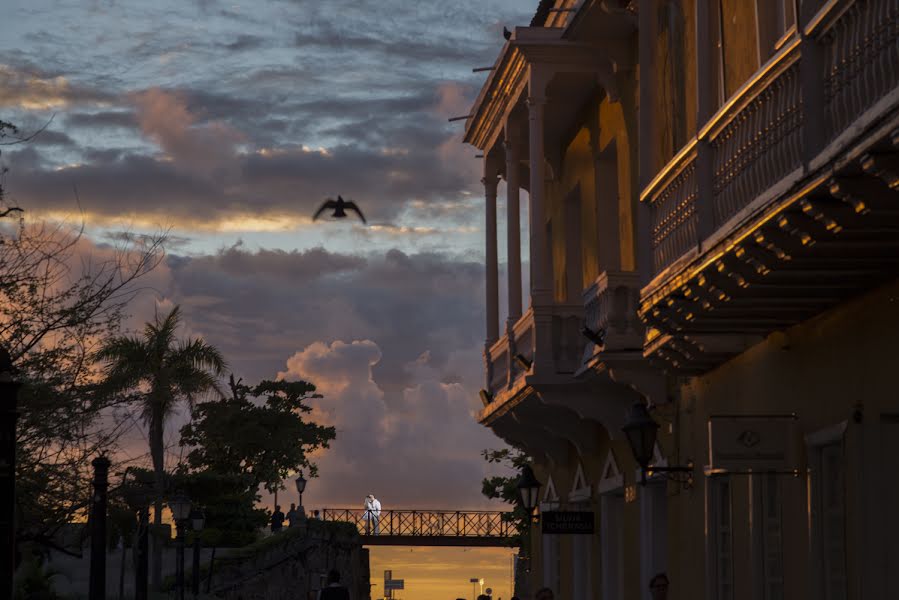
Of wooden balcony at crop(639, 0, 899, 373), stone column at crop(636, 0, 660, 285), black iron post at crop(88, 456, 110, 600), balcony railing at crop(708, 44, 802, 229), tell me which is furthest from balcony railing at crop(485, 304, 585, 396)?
balcony railing at crop(708, 44, 802, 229)

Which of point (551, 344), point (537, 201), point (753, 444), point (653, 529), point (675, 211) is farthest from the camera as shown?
point (537, 201)

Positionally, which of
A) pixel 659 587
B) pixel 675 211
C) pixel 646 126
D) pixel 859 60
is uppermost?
pixel 646 126

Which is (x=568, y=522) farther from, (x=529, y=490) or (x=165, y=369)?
(x=165, y=369)

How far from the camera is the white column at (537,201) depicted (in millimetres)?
18969

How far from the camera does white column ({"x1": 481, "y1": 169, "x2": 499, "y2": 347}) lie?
23594 millimetres

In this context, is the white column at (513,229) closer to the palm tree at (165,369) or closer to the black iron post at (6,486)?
the black iron post at (6,486)

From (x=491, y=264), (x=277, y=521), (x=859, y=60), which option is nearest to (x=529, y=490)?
(x=491, y=264)

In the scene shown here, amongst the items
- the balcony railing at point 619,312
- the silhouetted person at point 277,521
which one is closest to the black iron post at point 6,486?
the balcony railing at point 619,312

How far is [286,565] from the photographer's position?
5300cm

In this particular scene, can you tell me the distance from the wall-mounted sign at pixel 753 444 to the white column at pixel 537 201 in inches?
257

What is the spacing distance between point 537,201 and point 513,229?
2562 millimetres

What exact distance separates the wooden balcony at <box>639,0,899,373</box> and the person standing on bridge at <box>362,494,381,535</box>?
6136 cm

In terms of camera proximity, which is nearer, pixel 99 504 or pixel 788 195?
pixel 788 195

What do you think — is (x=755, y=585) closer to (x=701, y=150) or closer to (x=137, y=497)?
(x=701, y=150)
